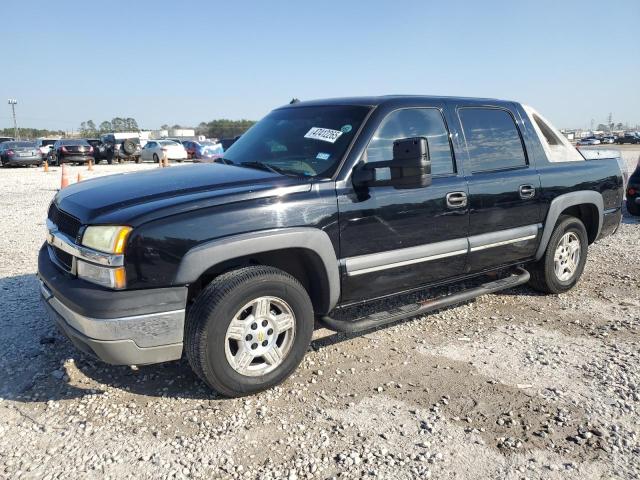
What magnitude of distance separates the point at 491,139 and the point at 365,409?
252 centimetres

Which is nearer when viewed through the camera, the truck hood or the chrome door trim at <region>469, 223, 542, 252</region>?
the truck hood

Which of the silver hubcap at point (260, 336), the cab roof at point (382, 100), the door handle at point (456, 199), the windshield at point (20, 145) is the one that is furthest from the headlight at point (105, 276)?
the windshield at point (20, 145)

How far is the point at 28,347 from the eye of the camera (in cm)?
376

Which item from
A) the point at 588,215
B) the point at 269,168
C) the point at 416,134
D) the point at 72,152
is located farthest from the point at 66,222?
the point at 72,152

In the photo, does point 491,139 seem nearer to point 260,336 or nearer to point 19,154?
point 260,336

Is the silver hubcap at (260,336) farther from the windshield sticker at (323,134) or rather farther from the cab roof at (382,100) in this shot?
the cab roof at (382,100)

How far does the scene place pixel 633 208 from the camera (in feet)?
30.0

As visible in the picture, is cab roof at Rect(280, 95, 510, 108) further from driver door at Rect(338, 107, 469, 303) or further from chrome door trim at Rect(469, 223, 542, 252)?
chrome door trim at Rect(469, 223, 542, 252)

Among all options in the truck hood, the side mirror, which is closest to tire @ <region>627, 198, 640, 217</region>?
the side mirror

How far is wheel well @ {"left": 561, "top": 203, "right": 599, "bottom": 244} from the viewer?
509cm

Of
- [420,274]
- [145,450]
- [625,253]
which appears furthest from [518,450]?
[625,253]

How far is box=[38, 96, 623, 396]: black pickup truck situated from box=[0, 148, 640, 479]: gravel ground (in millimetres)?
338

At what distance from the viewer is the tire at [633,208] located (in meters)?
9.08

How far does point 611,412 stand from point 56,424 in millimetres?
3157
